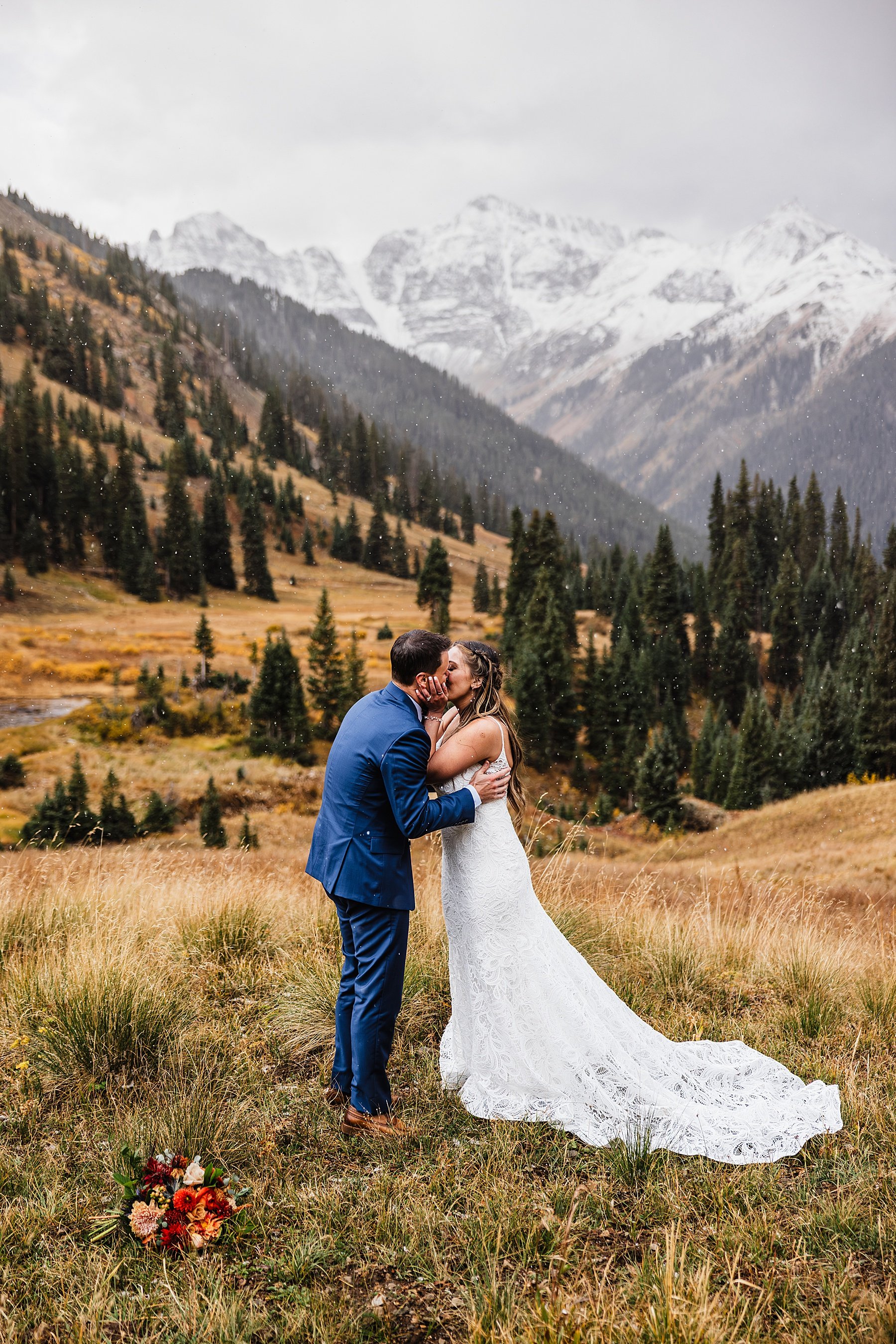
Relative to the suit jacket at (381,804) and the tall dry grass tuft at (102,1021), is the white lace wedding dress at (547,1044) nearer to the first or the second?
the suit jacket at (381,804)

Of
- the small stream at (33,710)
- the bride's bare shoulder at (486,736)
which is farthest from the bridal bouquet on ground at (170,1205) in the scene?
the small stream at (33,710)

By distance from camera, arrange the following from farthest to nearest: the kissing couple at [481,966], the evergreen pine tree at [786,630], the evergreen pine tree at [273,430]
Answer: the evergreen pine tree at [273,430] < the evergreen pine tree at [786,630] < the kissing couple at [481,966]

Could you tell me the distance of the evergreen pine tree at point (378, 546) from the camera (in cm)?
11512

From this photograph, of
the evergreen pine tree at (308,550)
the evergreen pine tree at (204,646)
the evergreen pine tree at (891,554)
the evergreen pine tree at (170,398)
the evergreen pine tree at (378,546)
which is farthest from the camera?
the evergreen pine tree at (170,398)

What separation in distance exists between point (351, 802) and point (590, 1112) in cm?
235

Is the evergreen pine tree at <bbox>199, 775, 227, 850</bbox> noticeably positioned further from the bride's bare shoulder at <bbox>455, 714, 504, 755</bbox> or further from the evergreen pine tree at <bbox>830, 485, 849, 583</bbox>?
the evergreen pine tree at <bbox>830, 485, 849, 583</bbox>

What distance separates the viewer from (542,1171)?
4227mm

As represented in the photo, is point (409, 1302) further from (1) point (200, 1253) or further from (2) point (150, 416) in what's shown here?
(2) point (150, 416)

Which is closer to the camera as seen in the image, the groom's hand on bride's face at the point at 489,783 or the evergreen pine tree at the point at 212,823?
the groom's hand on bride's face at the point at 489,783

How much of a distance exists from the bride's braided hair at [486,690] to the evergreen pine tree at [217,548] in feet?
302

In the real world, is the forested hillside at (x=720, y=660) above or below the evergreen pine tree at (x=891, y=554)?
below

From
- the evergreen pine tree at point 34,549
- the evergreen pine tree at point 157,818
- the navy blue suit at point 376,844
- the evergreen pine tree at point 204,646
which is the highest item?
the evergreen pine tree at point 34,549

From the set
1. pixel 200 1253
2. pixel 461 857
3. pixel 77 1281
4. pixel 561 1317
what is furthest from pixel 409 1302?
pixel 461 857

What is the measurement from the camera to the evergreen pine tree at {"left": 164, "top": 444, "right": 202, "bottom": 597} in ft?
282
